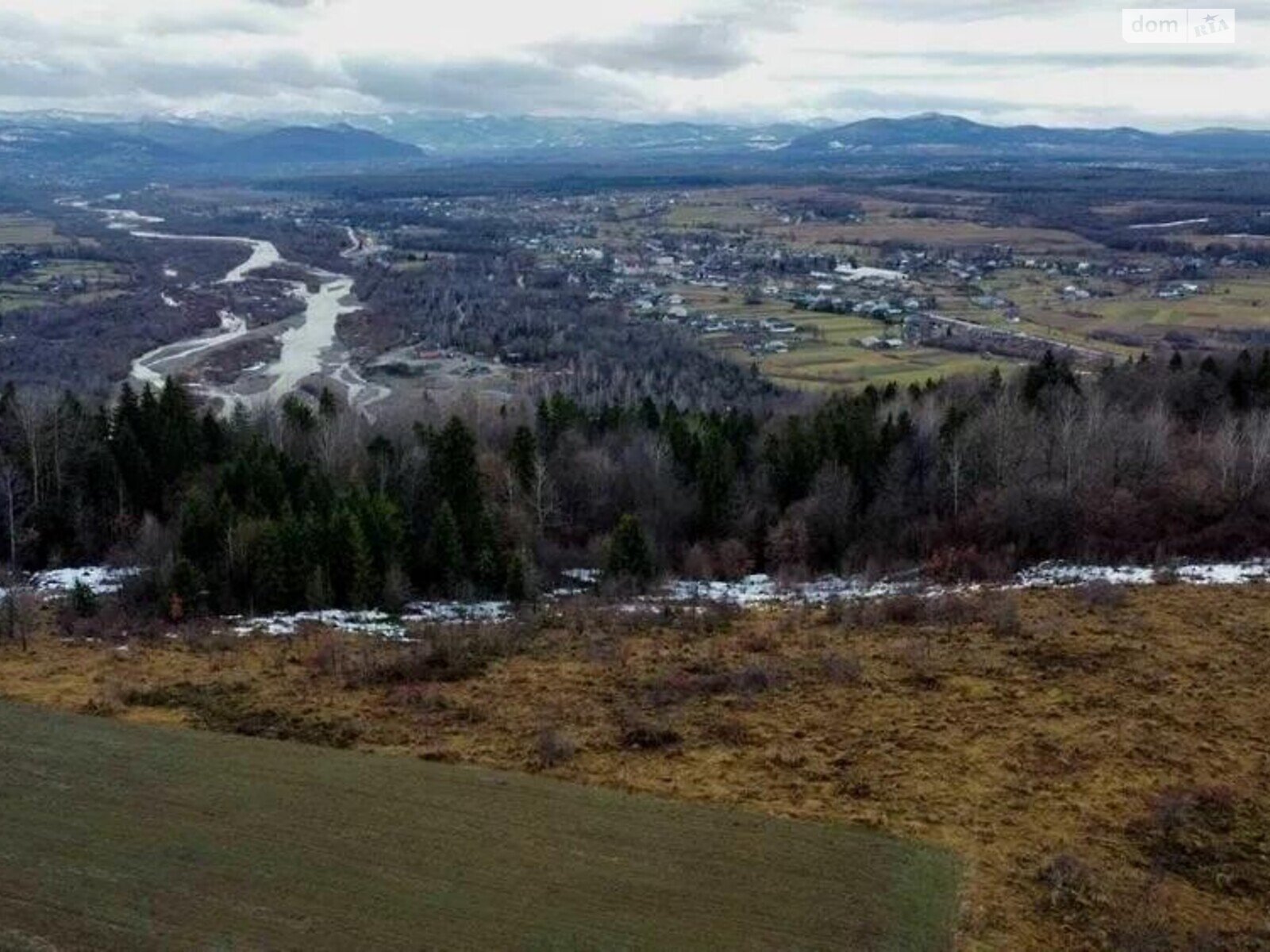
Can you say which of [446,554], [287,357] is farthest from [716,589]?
[287,357]

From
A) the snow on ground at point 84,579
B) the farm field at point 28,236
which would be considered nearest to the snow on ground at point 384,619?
the snow on ground at point 84,579

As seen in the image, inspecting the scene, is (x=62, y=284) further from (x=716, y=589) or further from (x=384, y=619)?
(x=716, y=589)

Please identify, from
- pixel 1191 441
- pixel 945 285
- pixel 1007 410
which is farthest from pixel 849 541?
pixel 945 285

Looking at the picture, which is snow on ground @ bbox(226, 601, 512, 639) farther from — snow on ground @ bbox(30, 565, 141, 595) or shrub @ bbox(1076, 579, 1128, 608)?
shrub @ bbox(1076, 579, 1128, 608)

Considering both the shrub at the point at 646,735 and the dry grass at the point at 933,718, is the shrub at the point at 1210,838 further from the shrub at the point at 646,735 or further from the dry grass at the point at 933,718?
the shrub at the point at 646,735

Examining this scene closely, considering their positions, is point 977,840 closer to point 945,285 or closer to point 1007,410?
point 1007,410

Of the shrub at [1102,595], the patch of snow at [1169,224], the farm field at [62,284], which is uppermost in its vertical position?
the patch of snow at [1169,224]
